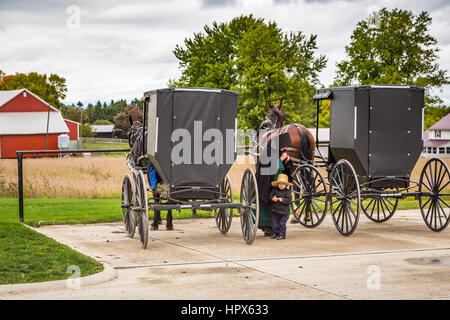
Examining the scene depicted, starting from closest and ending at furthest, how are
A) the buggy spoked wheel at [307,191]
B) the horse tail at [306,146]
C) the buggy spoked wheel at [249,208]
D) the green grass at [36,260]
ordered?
the green grass at [36,260] → the buggy spoked wheel at [249,208] → the buggy spoked wheel at [307,191] → the horse tail at [306,146]

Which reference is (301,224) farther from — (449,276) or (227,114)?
(449,276)

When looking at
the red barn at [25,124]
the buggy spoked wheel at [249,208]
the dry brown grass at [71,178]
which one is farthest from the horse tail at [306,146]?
the red barn at [25,124]

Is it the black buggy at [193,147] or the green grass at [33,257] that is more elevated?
the black buggy at [193,147]

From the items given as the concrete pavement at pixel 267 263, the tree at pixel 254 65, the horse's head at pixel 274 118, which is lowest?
the concrete pavement at pixel 267 263

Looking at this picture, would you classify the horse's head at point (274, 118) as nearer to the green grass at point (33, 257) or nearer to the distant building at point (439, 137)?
the green grass at point (33, 257)

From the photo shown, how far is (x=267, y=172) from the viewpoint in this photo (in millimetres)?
11945

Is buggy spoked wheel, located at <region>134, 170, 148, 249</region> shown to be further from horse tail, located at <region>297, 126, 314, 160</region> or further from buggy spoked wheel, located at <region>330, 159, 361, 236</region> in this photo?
horse tail, located at <region>297, 126, 314, 160</region>

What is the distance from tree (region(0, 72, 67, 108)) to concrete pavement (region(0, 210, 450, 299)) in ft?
247

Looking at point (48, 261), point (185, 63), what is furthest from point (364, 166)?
point (185, 63)

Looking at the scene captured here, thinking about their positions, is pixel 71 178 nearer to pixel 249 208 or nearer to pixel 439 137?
pixel 249 208

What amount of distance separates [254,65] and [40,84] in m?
40.8

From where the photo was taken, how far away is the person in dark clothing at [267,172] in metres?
11.9

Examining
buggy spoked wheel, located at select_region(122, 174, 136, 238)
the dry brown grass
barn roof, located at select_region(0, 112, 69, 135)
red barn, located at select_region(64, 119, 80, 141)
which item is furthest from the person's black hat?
red barn, located at select_region(64, 119, 80, 141)

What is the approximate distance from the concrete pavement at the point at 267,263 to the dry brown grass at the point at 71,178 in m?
7.09
